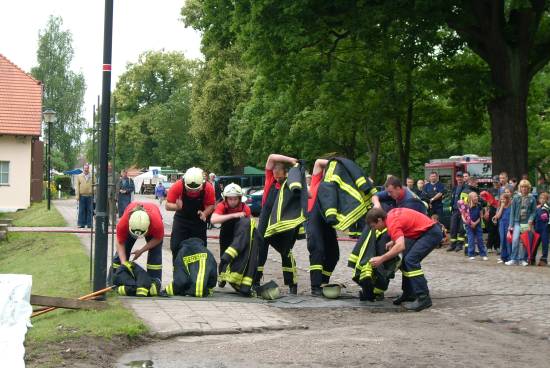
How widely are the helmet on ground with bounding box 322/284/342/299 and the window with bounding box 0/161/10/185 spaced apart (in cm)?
3315

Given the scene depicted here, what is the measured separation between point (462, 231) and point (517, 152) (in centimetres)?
397

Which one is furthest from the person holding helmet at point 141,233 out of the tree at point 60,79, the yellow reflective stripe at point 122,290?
the tree at point 60,79

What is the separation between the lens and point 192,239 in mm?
11203

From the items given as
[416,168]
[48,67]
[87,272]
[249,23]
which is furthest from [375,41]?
[48,67]

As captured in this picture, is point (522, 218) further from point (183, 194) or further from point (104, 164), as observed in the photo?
point (104, 164)

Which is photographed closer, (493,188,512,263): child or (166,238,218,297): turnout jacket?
(166,238,218,297): turnout jacket

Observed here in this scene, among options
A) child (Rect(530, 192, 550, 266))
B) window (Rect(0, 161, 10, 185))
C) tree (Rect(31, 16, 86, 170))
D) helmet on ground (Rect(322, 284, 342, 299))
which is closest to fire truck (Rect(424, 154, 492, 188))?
child (Rect(530, 192, 550, 266))

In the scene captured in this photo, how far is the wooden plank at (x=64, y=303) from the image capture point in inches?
352

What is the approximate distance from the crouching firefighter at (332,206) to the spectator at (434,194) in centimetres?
1053

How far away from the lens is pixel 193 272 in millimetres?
10883

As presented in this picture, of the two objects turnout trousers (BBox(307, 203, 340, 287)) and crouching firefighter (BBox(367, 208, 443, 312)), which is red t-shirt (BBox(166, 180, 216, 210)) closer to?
turnout trousers (BBox(307, 203, 340, 287))

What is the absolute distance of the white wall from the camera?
41312 millimetres

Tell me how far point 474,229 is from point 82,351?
1284cm

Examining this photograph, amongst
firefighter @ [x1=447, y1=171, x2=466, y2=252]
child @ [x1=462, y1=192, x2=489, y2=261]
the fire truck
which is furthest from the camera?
the fire truck
